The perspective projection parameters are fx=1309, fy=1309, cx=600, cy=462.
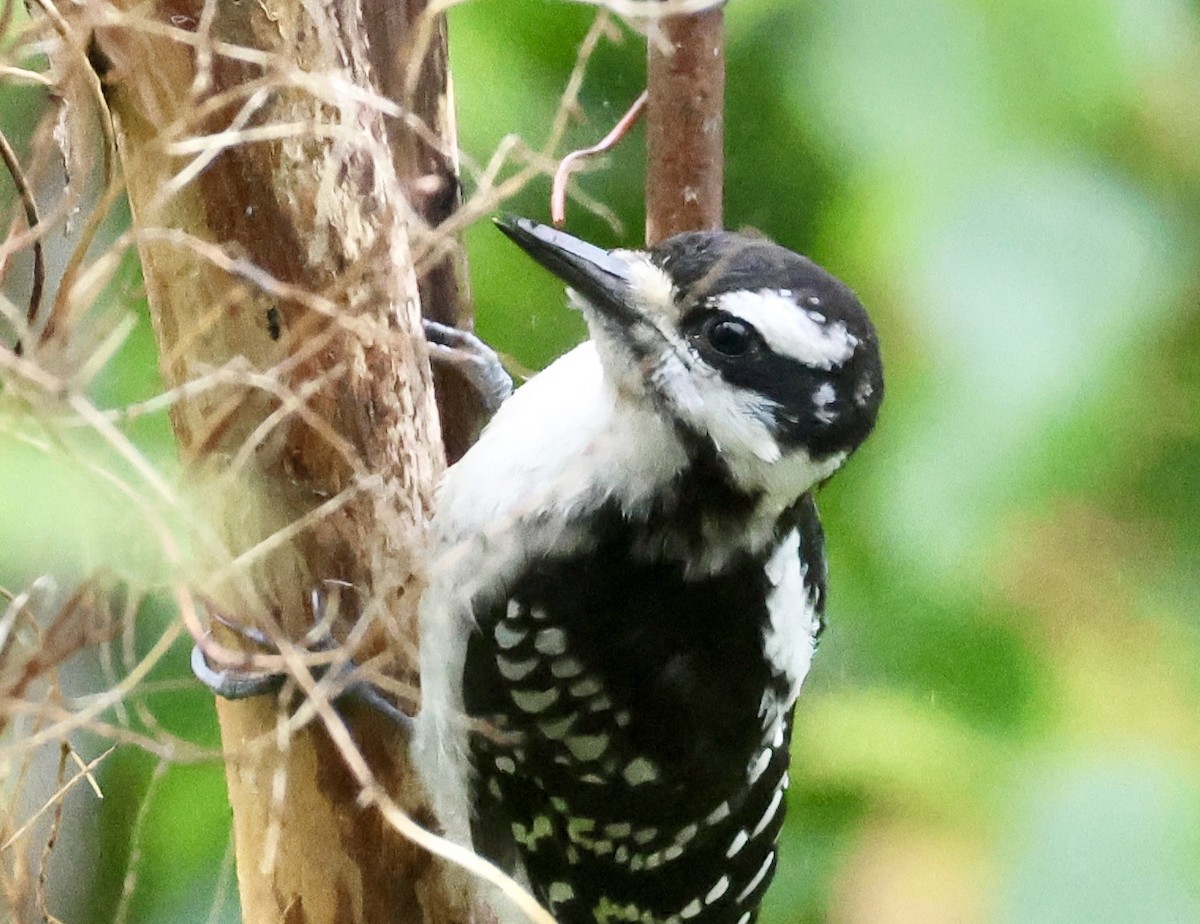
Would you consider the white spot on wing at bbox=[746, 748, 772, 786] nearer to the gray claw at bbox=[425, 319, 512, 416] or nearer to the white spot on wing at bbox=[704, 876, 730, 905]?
the white spot on wing at bbox=[704, 876, 730, 905]

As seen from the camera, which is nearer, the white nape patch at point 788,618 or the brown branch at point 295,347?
the brown branch at point 295,347

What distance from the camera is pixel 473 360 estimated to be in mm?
1153

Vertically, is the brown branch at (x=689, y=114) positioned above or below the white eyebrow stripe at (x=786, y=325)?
above

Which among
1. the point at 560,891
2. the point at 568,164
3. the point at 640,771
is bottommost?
the point at 560,891

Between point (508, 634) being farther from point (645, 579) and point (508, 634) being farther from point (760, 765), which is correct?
point (760, 765)

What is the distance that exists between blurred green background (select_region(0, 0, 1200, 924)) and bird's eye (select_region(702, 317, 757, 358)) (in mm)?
501

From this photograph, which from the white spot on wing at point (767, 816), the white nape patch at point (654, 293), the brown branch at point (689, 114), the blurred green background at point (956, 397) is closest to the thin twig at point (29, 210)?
the white nape patch at point (654, 293)

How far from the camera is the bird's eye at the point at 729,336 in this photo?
932 mm

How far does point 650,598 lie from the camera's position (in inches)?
41.5

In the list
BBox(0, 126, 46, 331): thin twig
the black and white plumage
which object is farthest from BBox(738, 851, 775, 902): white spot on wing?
BBox(0, 126, 46, 331): thin twig

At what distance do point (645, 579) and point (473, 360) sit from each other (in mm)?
258

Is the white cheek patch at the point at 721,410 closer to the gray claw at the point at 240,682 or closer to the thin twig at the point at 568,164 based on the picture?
the thin twig at the point at 568,164

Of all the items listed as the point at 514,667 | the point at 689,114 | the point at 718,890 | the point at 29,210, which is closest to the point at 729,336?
the point at 689,114

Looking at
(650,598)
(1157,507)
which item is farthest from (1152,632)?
(650,598)
